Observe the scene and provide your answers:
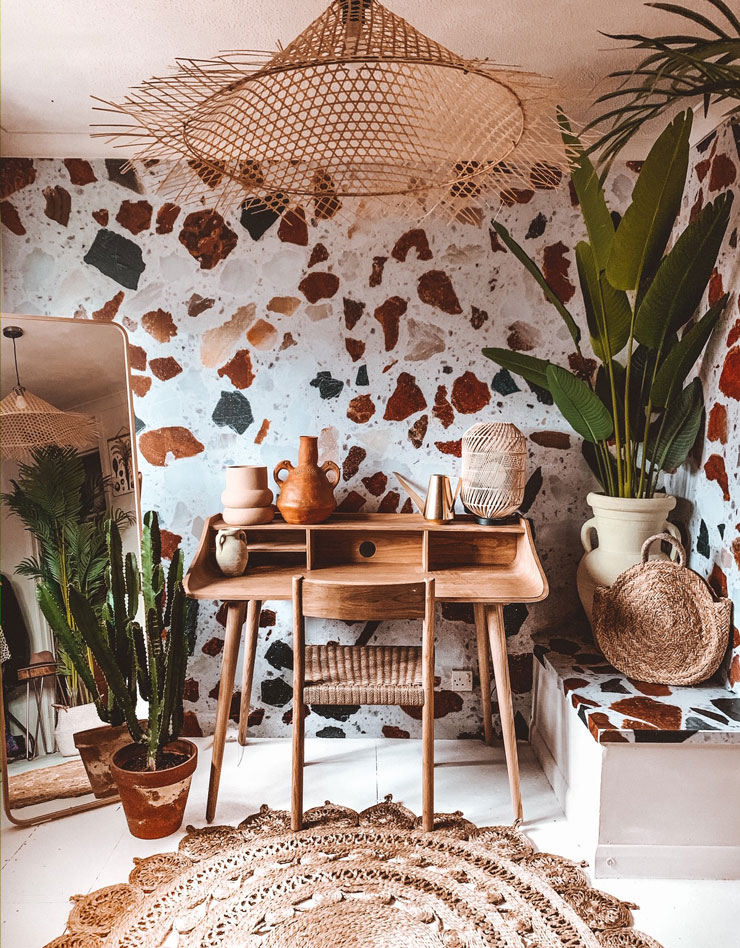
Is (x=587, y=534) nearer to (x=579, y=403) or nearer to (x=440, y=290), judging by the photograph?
(x=579, y=403)

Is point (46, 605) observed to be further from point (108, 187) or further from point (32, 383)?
point (108, 187)

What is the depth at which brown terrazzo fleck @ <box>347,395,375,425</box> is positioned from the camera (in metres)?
2.82

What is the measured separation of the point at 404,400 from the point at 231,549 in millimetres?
863

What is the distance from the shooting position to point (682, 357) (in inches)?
90.9

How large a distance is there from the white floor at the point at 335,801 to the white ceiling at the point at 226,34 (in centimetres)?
214

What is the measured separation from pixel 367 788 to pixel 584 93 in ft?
7.86

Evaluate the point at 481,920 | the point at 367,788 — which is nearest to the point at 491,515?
the point at 367,788

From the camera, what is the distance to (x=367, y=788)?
8.27 ft

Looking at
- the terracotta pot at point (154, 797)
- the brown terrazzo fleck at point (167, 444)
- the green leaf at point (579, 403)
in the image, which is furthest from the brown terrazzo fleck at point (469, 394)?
the terracotta pot at point (154, 797)

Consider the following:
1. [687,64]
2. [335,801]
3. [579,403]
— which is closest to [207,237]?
[579,403]

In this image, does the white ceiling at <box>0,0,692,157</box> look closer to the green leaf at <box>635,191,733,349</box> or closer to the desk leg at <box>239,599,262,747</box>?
the green leaf at <box>635,191,733,349</box>

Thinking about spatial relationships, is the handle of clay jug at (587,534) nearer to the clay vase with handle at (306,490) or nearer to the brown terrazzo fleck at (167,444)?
the clay vase with handle at (306,490)

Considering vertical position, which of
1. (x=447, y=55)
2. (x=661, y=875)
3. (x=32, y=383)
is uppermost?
(x=447, y=55)

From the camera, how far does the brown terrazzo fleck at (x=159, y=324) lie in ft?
9.21
